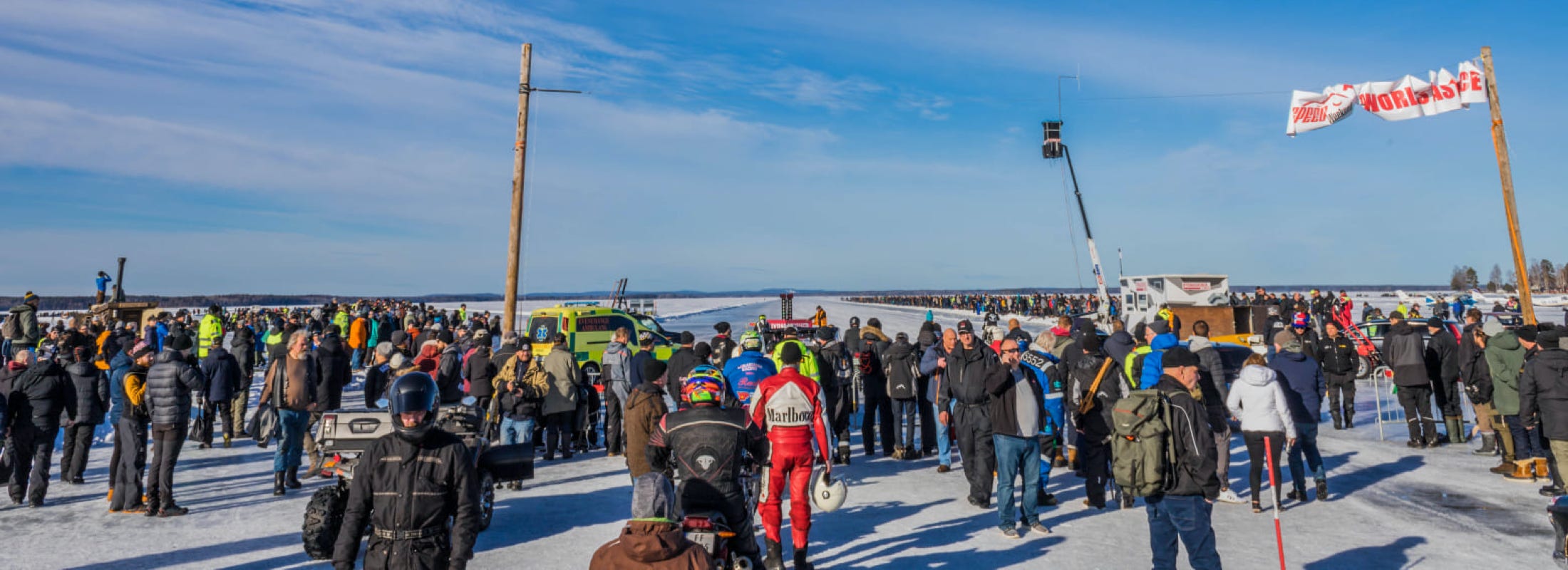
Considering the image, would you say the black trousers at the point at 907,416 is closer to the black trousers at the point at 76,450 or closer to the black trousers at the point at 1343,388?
the black trousers at the point at 1343,388

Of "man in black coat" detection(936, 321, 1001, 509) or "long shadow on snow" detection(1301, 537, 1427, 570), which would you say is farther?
"man in black coat" detection(936, 321, 1001, 509)

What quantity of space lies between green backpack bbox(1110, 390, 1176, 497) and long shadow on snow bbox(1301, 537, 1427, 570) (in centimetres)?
241

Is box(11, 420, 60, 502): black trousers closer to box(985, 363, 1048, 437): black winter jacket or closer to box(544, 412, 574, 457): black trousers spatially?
box(544, 412, 574, 457): black trousers

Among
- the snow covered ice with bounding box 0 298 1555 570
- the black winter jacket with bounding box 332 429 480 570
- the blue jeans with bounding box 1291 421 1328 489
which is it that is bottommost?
the snow covered ice with bounding box 0 298 1555 570

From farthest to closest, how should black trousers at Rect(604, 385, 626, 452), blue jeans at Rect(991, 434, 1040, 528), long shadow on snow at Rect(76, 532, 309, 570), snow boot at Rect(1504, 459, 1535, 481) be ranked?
1. black trousers at Rect(604, 385, 626, 452)
2. snow boot at Rect(1504, 459, 1535, 481)
3. blue jeans at Rect(991, 434, 1040, 528)
4. long shadow on snow at Rect(76, 532, 309, 570)

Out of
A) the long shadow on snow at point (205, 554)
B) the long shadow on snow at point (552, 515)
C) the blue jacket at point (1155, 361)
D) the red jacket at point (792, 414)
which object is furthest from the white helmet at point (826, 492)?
the long shadow on snow at point (205, 554)

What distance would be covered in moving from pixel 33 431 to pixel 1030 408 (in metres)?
9.94

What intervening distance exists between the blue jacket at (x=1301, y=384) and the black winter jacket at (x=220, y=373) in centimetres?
1212

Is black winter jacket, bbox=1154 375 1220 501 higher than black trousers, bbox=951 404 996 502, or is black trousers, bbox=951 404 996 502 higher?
black winter jacket, bbox=1154 375 1220 501

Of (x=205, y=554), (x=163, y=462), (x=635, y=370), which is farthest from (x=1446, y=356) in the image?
(x=163, y=462)

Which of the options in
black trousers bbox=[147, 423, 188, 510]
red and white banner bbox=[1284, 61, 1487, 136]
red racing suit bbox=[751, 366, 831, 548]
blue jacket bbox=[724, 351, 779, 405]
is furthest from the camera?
red and white banner bbox=[1284, 61, 1487, 136]

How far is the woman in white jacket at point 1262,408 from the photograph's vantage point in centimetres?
746

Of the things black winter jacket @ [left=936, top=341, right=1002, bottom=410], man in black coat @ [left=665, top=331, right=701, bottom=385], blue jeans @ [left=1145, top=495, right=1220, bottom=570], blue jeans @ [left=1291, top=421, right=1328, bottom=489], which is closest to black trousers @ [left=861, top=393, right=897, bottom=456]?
man in black coat @ [left=665, top=331, right=701, bottom=385]

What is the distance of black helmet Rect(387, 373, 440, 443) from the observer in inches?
142
